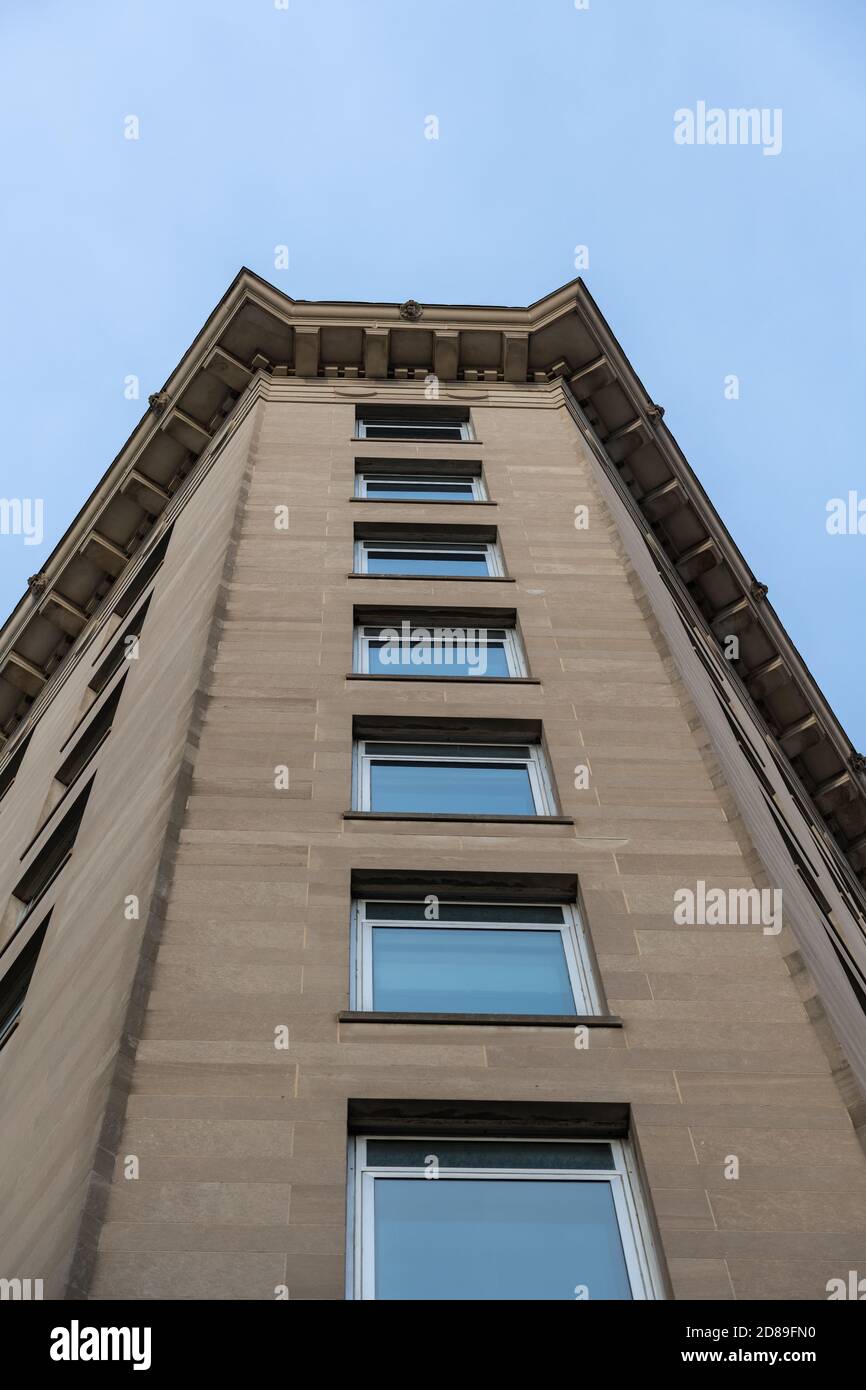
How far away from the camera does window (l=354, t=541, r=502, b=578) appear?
2325 centimetres

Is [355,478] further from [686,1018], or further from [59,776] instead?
[686,1018]

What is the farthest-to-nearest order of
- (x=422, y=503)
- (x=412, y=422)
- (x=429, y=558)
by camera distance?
1. (x=412, y=422)
2. (x=422, y=503)
3. (x=429, y=558)

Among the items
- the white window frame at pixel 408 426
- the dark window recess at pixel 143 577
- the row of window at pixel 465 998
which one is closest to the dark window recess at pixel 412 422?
the white window frame at pixel 408 426

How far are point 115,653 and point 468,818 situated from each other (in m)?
13.1

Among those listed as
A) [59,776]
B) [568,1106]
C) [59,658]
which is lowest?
[568,1106]

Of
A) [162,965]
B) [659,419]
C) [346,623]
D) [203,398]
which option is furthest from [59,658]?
[162,965]

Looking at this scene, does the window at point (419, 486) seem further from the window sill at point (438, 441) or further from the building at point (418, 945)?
the window sill at point (438, 441)

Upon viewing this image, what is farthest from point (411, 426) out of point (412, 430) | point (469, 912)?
point (469, 912)

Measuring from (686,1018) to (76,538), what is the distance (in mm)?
26280

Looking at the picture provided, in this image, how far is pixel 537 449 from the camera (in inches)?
1107

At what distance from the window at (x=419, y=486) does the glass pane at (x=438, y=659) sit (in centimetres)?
682

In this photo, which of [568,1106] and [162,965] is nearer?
[568,1106]

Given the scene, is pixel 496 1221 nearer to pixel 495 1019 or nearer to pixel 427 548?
pixel 495 1019

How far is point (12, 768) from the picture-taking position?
106 ft
